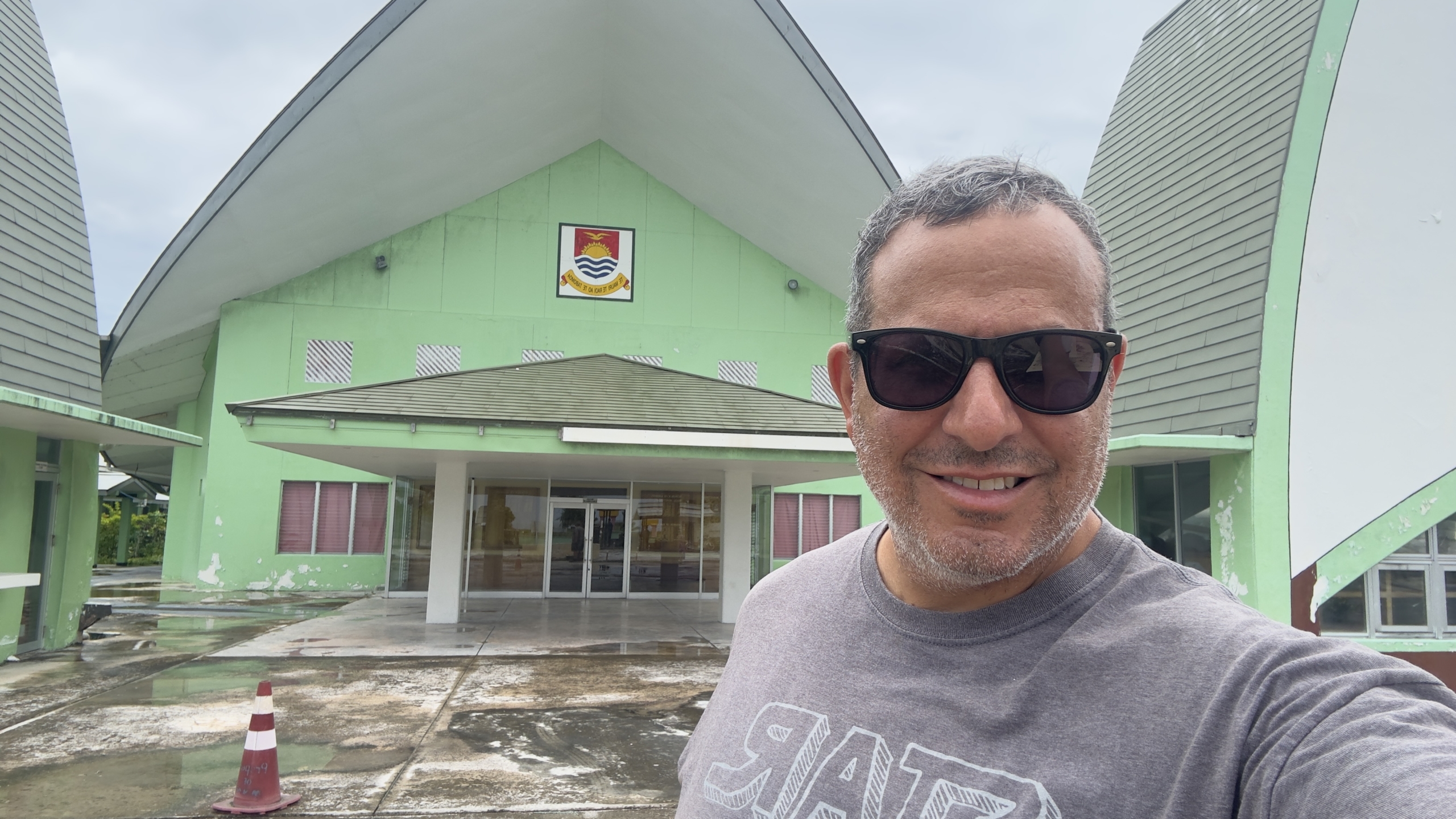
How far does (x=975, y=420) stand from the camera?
1213mm

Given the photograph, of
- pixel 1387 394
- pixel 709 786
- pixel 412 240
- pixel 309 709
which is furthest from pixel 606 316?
pixel 709 786

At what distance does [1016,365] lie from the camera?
4.07 feet

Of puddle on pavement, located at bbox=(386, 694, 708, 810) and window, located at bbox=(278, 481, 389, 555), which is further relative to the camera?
window, located at bbox=(278, 481, 389, 555)

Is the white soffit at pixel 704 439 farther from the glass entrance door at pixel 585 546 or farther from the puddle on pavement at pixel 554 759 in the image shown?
the glass entrance door at pixel 585 546

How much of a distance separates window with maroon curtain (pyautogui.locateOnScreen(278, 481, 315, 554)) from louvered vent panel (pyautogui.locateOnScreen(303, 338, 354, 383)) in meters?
2.58

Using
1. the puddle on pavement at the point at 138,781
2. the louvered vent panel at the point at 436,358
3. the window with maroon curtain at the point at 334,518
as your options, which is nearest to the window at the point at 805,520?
the louvered vent panel at the point at 436,358

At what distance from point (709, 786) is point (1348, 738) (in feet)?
2.94

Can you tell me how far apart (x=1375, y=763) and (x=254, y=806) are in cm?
640

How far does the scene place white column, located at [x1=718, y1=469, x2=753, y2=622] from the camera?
54.2 feet

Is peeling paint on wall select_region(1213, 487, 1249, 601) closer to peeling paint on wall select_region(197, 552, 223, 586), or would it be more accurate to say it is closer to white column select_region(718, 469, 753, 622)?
white column select_region(718, 469, 753, 622)

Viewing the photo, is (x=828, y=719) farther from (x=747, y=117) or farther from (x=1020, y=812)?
(x=747, y=117)

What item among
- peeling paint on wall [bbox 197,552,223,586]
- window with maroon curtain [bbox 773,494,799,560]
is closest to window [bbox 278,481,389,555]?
peeling paint on wall [bbox 197,552,223,586]

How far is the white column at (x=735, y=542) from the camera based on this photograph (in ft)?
54.2

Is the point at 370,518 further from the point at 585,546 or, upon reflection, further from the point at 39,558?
the point at 39,558
